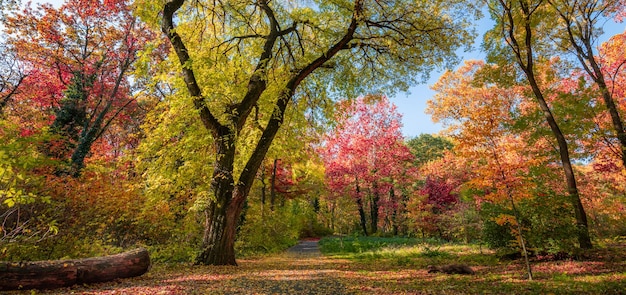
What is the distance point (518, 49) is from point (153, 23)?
10270 mm

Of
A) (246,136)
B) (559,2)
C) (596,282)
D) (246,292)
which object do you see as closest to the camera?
(246,292)

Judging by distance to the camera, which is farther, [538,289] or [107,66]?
[107,66]

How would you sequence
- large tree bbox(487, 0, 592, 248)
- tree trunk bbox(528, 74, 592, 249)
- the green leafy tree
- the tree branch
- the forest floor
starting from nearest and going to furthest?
the forest floor
the tree branch
tree trunk bbox(528, 74, 592, 249)
large tree bbox(487, 0, 592, 248)
the green leafy tree

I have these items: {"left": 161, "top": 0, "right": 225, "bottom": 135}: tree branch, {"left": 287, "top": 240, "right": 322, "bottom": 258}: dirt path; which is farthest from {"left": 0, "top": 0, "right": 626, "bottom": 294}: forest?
{"left": 287, "top": 240, "right": 322, "bottom": 258}: dirt path

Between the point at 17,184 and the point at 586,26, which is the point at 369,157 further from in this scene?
the point at 17,184

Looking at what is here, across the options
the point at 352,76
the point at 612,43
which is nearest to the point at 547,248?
the point at 352,76

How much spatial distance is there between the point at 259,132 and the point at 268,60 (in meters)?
2.63

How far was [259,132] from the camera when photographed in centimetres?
909

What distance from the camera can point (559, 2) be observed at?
9523 mm

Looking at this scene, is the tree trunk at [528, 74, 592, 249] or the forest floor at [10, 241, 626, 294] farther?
the tree trunk at [528, 74, 592, 249]

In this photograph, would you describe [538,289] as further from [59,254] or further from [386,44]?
[59,254]

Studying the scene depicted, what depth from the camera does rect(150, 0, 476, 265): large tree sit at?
23.1 ft

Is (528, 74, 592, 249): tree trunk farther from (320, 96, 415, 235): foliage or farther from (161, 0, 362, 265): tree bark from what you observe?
(320, 96, 415, 235): foliage

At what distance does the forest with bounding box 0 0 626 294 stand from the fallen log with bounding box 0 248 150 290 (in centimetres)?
37
